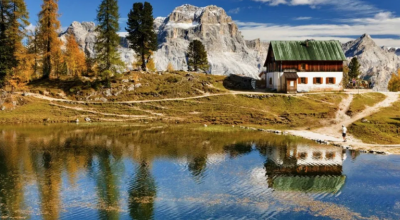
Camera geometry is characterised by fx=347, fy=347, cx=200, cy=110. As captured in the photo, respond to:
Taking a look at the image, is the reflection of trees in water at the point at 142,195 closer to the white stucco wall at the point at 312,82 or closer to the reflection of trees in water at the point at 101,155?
the reflection of trees in water at the point at 101,155

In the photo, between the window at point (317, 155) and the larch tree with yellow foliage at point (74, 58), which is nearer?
the window at point (317, 155)

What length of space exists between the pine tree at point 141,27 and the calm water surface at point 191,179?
4556 cm

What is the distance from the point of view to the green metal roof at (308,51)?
80906mm

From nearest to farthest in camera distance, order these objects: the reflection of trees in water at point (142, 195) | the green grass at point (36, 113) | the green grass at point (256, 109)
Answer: the reflection of trees in water at point (142, 195), the green grass at point (256, 109), the green grass at point (36, 113)

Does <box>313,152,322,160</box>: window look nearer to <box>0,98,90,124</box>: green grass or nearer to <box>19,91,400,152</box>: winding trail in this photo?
<box>19,91,400,152</box>: winding trail

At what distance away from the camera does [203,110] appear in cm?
7019

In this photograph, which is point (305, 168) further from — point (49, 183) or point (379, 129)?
point (379, 129)

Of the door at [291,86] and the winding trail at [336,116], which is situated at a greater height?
the door at [291,86]

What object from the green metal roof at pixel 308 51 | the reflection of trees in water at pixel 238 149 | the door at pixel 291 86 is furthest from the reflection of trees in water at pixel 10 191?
the green metal roof at pixel 308 51

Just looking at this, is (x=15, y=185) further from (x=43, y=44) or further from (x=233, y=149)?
(x=43, y=44)

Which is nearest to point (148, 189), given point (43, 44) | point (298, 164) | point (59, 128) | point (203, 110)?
point (298, 164)

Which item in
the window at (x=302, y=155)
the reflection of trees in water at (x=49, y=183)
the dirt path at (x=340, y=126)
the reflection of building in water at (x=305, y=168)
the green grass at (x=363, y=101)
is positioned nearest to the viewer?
the reflection of trees in water at (x=49, y=183)

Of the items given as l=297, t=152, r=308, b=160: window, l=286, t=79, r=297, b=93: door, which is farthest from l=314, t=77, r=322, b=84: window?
l=297, t=152, r=308, b=160: window

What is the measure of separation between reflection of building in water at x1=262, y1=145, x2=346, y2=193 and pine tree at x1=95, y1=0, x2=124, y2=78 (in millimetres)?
46598
